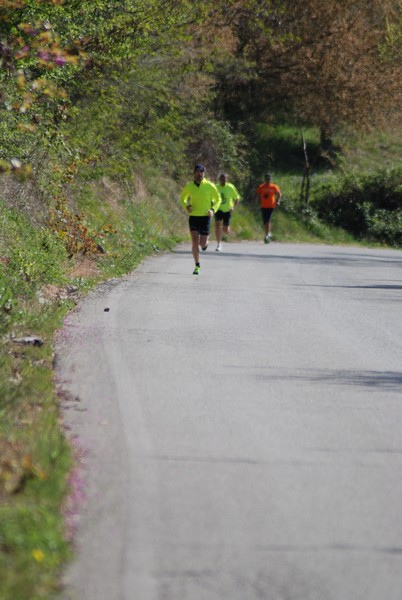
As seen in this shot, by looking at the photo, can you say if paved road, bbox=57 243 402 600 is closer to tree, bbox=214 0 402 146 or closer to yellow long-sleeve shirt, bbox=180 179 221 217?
yellow long-sleeve shirt, bbox=180 179 221 217

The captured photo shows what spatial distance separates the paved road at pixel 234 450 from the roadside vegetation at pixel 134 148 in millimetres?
291

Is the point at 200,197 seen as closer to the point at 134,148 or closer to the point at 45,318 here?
the point at 134,148

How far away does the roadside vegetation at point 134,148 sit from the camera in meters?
7.85

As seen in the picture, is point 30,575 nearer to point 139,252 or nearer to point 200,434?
point 200,434

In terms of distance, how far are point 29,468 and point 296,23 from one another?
40.8m

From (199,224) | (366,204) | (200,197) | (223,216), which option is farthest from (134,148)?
(366,204)

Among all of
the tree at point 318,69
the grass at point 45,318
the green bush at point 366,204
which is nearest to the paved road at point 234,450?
the grass at point 45,318

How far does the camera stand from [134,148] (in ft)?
89.8

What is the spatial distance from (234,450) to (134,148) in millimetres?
19942

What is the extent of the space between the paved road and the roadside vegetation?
29cm

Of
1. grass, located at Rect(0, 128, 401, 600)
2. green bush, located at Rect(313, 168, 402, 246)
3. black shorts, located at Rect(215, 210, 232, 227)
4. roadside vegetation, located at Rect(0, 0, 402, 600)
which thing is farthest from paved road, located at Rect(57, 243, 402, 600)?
green bush, located at Rect(313, 168, 402, 246)

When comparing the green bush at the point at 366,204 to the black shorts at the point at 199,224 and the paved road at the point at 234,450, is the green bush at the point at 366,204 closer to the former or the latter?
the black shorts at the point at 199,224

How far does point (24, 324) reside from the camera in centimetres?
1252

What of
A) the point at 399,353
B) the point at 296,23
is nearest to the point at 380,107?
the point at 296,23
